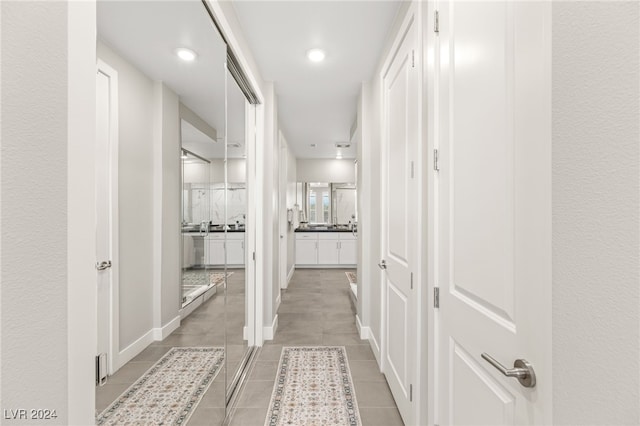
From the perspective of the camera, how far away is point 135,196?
963 millimetres

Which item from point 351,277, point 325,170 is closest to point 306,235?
point 351,277

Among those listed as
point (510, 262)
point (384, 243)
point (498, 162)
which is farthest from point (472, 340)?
point (384, 243)

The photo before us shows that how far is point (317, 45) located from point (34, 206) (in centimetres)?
243

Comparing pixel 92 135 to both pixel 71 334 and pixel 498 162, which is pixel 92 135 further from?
pixel 498 162

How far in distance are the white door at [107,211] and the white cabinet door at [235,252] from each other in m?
1.21

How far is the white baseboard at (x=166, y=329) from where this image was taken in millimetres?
1117

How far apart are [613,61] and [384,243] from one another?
202 centimetres

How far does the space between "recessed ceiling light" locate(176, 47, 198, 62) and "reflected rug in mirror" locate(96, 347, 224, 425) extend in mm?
1203

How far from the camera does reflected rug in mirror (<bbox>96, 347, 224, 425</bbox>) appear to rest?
3.02 feet

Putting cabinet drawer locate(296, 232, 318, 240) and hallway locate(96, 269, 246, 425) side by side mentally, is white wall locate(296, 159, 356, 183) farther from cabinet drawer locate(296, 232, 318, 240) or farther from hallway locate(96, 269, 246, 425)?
hallway locate(96, 269, 246, 425)

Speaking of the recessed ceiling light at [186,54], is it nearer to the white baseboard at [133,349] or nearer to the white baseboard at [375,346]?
the white baseboard at [133,349]

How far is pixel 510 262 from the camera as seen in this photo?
88 centimetres

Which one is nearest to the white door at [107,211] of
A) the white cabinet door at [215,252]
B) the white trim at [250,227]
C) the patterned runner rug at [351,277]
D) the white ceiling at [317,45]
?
the white cabinet door at [215,252]

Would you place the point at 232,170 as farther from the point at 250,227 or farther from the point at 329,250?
the point at 329,250
